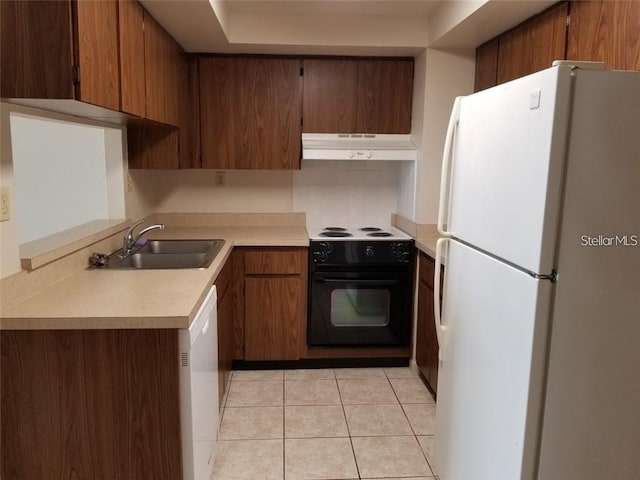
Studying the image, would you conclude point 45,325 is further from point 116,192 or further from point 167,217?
point 167,217

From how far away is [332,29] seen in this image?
3.10m

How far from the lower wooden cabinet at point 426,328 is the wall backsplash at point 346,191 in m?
0.78

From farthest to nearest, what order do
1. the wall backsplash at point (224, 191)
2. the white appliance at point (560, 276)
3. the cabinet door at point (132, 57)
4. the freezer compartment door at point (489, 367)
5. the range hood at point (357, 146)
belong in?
the wall backsplash at point (224, 191) < the range hood at point (357, 146) < the cabinet door at point (132, 57) < the freezer compartment door at point (489, 367) < the white appliance at point (560, 276)

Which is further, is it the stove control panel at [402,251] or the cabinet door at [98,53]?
the stove control panel at [402,251]

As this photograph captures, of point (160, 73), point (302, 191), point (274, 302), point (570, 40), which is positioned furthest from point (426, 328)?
point (160, 73)

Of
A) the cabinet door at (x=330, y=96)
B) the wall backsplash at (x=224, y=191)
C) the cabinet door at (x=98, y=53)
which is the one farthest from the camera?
the wall backsplash at (x=224, y=191)

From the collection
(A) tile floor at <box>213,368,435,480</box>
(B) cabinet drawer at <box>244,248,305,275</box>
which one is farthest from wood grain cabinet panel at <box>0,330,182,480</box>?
(B) cabinet drawer at <box>244,248,305,275</box>

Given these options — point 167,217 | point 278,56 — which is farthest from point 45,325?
point 278,56

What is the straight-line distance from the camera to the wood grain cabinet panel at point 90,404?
1604mm

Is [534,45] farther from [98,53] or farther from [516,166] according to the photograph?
[98,53]

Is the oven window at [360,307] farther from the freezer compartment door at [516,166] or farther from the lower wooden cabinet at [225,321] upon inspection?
the freezer compartment door at [516,166]

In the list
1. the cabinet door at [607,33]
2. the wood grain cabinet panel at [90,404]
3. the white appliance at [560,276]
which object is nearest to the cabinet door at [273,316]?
the wood grain cabinet panel at [90,404]

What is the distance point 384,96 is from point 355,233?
0.98 m

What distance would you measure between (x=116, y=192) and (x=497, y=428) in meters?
2.40
